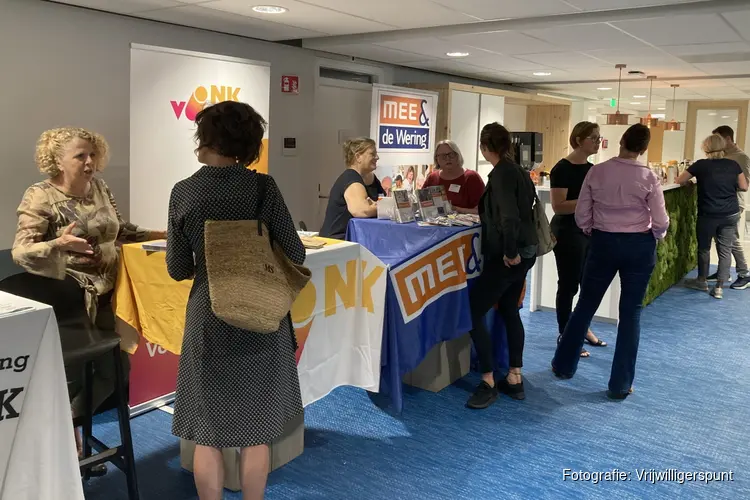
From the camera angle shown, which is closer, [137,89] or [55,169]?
[55,169]

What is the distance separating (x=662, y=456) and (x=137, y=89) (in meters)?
3.22

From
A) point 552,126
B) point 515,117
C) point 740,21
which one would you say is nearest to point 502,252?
point 740,21

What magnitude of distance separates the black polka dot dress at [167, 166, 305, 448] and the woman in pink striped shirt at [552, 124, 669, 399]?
6.28ft

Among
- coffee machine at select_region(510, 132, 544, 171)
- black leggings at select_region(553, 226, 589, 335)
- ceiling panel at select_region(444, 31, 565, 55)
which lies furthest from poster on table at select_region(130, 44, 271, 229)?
coffee machine at select_region(510, 132, 544, 171)

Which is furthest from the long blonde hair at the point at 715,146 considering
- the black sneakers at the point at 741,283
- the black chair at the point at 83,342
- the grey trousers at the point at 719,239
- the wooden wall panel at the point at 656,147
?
the wooden wall panel at the point at 656,147

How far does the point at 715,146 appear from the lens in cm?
593

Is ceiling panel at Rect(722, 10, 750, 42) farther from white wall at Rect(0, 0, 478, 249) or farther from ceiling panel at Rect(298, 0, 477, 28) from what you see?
white wall at Rect(0, 0, 478, 249)

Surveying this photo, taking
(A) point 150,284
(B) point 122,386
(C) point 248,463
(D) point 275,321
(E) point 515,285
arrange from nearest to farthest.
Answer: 1. (D) point 275,321
2. (C) point 248,463
3. (B) point 122,386
4. (A) point 150,284
5. (E) point 515,285

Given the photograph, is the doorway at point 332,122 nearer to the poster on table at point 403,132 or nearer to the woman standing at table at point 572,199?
the poster on table at point 403,132

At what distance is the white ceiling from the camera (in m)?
3.70

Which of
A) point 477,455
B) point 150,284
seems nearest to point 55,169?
point 150,284

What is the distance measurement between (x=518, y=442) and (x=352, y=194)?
60.5 inches

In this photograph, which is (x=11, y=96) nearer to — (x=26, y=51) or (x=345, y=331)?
(x=26, y=51)

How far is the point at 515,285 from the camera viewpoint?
330 cm
